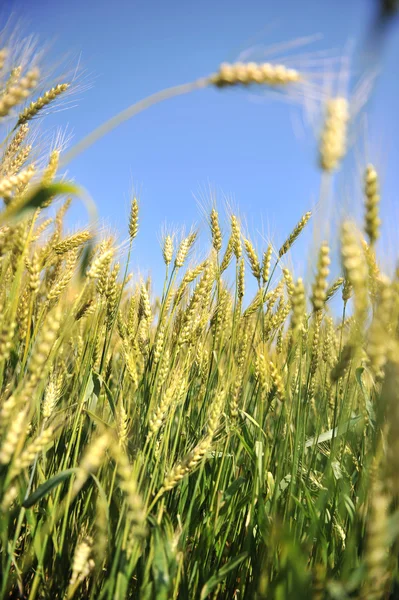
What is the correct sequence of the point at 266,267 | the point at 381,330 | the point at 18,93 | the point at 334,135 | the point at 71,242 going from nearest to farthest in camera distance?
the point at 381,330 < the point at 334,135 < the point at 18,93 < the point at 71,242 < the point at 266,267

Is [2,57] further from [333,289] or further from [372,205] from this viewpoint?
[333,289]

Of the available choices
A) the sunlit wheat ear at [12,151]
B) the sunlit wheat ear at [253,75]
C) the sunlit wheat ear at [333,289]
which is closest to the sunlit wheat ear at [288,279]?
the sunlit wheat ear at [333,289]

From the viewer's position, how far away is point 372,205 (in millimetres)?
1188

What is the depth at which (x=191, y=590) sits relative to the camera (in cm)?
142

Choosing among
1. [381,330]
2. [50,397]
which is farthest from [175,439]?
[381,330]

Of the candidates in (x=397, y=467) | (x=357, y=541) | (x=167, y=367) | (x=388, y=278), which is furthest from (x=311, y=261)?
(x=167, y=367)

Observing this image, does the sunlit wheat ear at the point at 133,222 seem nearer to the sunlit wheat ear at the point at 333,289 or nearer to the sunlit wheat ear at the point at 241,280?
the sunlit wheat ear at the point at 241,280

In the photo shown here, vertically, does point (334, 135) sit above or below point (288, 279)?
below

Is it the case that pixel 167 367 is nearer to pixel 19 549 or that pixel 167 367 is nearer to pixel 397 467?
pixel 19 549

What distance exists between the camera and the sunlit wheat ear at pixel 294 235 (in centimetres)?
238

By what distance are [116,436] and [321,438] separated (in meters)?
0.94

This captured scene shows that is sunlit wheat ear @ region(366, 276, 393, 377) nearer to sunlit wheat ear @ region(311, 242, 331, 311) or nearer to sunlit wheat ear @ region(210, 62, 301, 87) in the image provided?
sunlit wheat ear @ region(311, 242, 331, 311)

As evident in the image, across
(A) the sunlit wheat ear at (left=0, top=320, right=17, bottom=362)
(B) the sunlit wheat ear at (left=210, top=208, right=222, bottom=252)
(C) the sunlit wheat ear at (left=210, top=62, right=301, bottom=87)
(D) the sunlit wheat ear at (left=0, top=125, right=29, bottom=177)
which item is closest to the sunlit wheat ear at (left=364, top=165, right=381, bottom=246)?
(C) the sunlit wheat ear at (left=210, top=62, right=301, bottom=87)

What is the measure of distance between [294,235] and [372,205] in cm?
125
